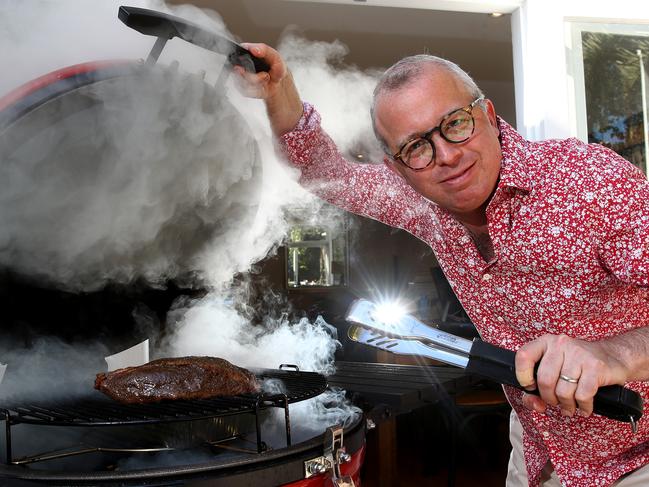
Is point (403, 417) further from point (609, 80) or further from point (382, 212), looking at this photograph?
point (382, 212)

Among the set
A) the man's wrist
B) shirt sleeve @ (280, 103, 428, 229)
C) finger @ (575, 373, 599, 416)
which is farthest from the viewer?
shirt sleeve @ (280, 103, 428, 229)

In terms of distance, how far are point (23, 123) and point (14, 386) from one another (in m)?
0.94

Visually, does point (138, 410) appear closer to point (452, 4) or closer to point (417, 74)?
point (417, 74)

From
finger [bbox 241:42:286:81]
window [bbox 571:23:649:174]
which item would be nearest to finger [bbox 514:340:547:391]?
finger [bbox 241:42:286:81]

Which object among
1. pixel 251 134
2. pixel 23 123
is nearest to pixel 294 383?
pixel 251 134

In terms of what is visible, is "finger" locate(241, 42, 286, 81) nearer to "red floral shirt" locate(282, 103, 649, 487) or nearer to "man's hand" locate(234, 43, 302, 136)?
"man's hand" locate(234, 43, 302, 136)

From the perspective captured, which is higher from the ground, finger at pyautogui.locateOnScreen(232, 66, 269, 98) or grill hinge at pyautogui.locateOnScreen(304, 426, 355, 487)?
finger at pyautogui.locateOnScreen(232, 66, 269, 98)

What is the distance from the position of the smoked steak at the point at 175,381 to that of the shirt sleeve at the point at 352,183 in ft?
2.41

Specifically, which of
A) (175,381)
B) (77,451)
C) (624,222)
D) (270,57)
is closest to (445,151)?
(624,222)

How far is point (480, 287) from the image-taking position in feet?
6.03

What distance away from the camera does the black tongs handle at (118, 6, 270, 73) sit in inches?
58.5

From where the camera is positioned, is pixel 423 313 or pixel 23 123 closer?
pixel 23 123

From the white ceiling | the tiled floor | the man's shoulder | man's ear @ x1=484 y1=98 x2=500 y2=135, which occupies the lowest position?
the tiled floor

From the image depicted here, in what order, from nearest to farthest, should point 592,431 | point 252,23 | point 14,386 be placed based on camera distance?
point 592,431 < point 14,386 < point 252,23
